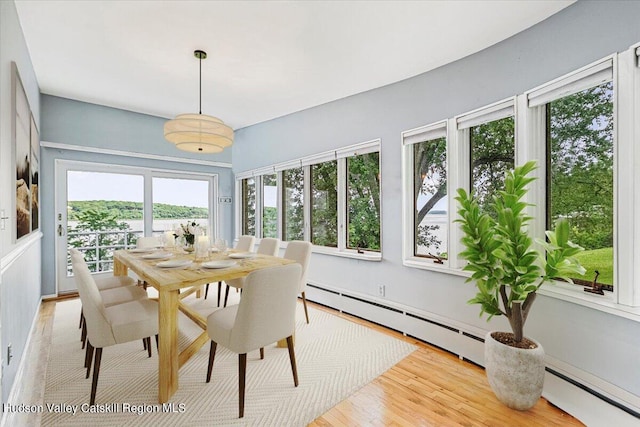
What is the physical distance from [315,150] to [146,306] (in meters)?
2.66

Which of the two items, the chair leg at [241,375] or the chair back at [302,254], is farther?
the chair back at [302,254]

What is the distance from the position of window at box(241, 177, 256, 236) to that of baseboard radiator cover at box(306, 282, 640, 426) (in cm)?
191

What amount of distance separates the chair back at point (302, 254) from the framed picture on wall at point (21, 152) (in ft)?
7.18

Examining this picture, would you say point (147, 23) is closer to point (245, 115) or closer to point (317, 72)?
point (317, 72)

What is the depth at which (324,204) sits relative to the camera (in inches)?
158

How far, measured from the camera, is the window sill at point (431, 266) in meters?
2.49

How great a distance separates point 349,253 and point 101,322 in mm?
2434

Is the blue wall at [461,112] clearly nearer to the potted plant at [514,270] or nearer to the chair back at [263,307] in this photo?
the potted plant at [514,270]

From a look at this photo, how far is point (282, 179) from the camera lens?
460 centimetres

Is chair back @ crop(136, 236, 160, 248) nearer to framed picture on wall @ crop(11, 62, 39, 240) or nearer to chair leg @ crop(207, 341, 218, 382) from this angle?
framed picture on wall @ crop(11, 62, 39, 240)

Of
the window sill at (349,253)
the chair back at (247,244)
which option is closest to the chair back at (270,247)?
the chair back at (247,244)

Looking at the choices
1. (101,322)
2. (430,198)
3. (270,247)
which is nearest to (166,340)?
(101,322)

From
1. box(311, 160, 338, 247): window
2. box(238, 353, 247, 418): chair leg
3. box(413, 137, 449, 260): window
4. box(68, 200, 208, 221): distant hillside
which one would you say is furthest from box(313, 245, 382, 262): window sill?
box(68, 200, 208, 221): distant hillside

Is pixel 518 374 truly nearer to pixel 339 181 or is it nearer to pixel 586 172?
pixel 586 172
